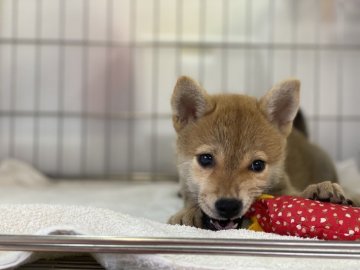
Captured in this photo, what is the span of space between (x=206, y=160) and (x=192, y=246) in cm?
51

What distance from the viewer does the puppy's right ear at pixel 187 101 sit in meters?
1.54

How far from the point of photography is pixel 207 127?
149cm

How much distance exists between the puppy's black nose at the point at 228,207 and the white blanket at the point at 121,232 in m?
0.08

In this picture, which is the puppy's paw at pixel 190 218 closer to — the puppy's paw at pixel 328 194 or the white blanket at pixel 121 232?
the white blanket at pixel 121 232

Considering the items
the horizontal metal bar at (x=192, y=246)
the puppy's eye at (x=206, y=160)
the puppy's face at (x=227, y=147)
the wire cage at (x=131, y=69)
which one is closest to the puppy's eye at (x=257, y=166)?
the puppy's face at (x=227, y=147)

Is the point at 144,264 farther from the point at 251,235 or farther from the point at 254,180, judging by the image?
the point at 254,180

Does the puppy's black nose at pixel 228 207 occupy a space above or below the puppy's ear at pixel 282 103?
below

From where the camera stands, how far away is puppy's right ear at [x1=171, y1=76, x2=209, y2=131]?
154cm

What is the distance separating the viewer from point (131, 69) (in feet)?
10.2

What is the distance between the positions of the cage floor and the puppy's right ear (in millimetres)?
576

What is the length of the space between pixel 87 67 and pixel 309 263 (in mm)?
2317

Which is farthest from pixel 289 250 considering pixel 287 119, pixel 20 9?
pixel 20 9

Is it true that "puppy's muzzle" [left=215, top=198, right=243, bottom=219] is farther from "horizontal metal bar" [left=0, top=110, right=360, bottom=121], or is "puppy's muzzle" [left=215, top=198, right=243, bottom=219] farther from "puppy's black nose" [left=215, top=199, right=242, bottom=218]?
"horizontal metal bar" [left=0, top=110, right=360, bottom=121]

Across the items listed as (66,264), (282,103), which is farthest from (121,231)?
(282,103)
